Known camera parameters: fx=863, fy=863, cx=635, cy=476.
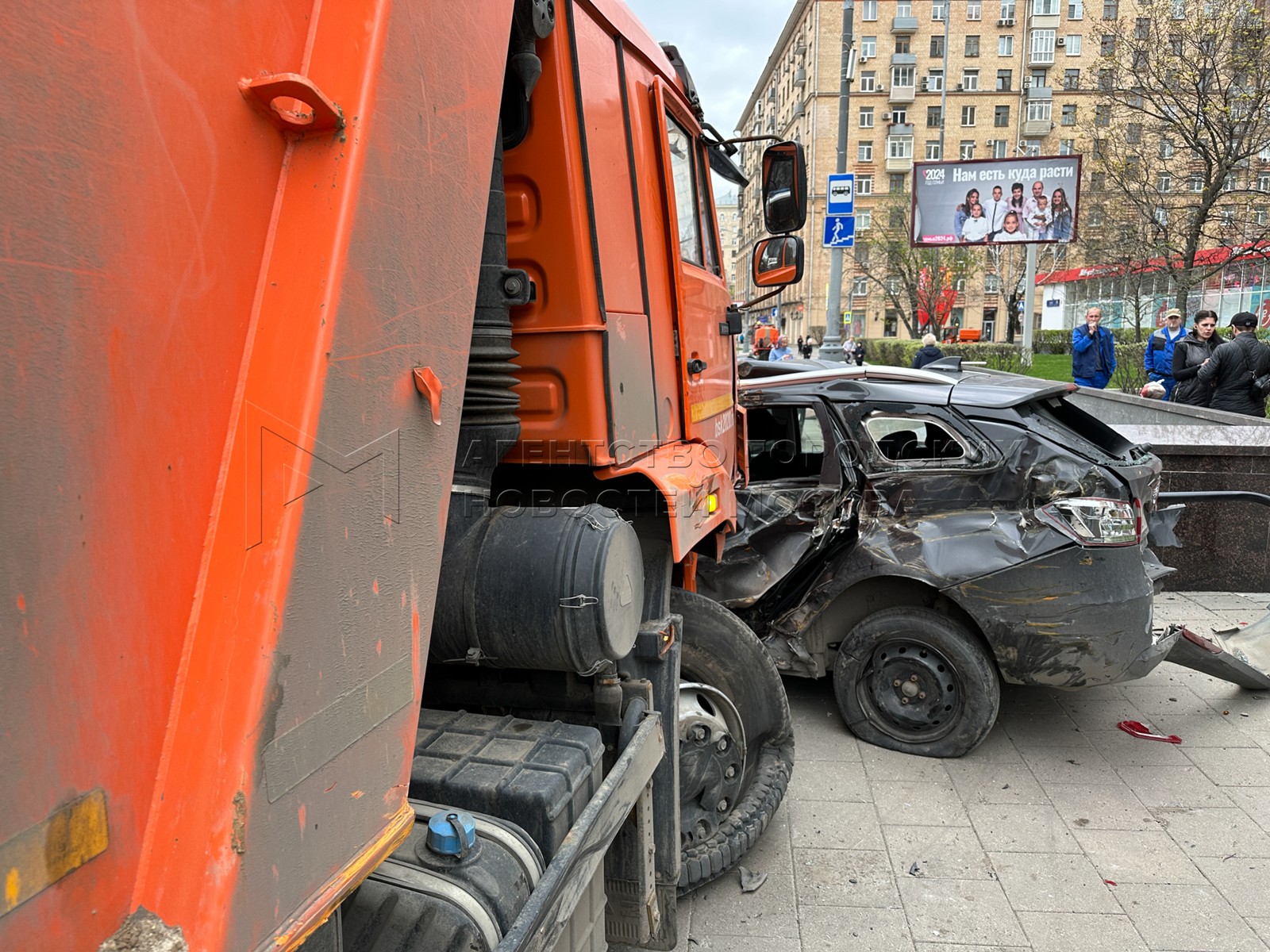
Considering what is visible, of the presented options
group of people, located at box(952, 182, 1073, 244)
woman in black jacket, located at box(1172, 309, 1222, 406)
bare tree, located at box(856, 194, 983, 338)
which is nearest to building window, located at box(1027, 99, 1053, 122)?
bare tree, located at box(856, 194, 983, 338)

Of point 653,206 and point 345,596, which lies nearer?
point 345,596

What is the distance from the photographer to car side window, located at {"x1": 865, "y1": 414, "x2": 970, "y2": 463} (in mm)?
4559

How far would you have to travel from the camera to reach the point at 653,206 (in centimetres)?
291

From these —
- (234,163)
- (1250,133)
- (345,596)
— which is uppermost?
(1250,133)

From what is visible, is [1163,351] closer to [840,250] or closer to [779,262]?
[840,250]

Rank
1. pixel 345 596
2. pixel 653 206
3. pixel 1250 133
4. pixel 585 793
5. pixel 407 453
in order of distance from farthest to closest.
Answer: pixel 1250 133 < pixel 653 206 < pixel 585 793 < pixel 407 453 < pixel 345 596

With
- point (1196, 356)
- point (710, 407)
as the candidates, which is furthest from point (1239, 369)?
point (710, 407)

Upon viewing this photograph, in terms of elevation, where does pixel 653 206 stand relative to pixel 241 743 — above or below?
above

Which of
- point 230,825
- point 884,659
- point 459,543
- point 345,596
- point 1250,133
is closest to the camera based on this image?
point 230,825

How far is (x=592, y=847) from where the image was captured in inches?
78.0

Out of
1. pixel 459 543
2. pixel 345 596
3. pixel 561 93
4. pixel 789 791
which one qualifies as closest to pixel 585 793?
pixel 459 543

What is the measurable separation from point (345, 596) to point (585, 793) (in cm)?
103

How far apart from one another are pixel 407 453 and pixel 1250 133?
17.5 metres

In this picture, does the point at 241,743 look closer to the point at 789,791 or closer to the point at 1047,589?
the point at 789,791
